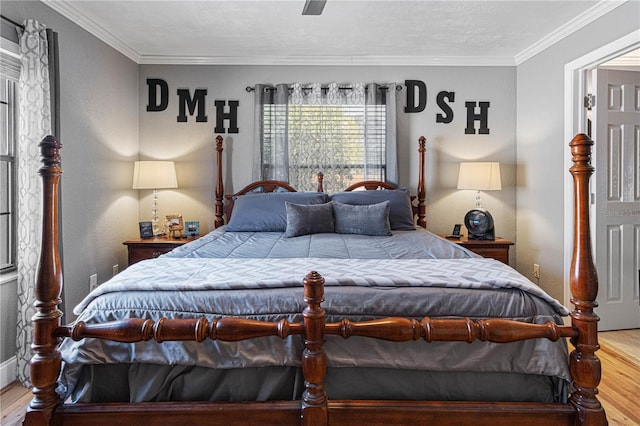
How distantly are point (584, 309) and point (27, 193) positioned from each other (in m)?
2.85

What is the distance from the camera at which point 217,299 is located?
1474 mm

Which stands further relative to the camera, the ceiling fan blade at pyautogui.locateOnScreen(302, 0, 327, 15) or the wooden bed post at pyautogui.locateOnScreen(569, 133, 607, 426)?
the ceiling fan blade at pyautogui.locateOnScreen(302, 0, 327, 15)

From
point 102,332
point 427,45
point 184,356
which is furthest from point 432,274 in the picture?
point 427,45

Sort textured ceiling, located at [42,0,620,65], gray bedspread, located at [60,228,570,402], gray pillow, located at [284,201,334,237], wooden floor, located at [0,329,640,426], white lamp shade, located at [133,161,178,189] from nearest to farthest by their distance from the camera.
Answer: gray bedspread, located at [60,228,570,402] → wooden floor, located at [0,329,640,426] → textured ceiling, located at [42,0,620,65] → gray pillow, located at [284,201,334,237] → white lamp shade, located at [133,161,178,189]

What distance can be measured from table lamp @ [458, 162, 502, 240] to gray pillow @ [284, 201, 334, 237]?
54.5 inches

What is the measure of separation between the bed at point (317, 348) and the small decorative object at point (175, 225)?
204 cm

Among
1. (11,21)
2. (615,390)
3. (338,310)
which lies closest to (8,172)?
(11,21)

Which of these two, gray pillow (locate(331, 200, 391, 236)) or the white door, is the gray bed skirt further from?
the white door

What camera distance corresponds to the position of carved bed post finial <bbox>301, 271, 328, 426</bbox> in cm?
130

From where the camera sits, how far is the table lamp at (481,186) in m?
3.52

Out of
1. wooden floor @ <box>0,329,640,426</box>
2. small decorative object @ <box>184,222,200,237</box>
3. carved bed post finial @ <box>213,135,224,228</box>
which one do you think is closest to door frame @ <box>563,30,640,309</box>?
wooden floor @ <box>0,329,640,426</box>

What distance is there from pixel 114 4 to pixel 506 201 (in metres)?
3.81

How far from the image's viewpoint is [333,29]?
3.20m

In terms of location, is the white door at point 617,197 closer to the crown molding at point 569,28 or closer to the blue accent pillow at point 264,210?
the crown molding at point 569,28
